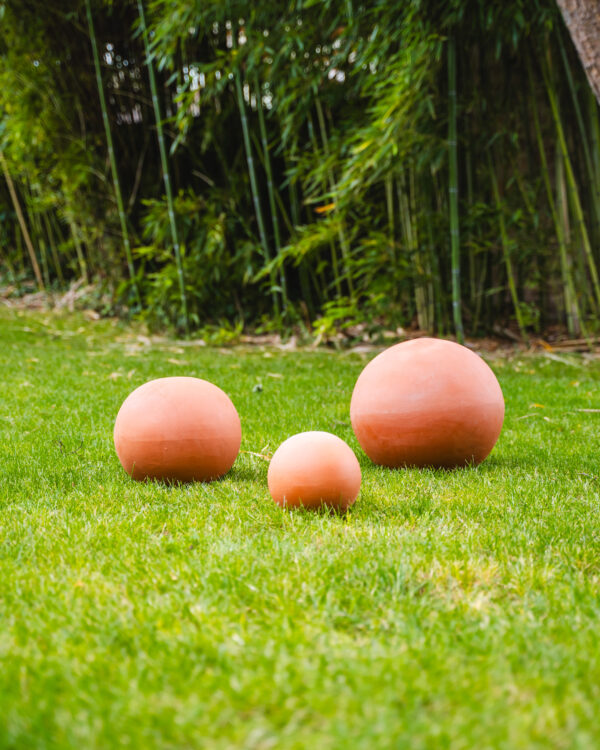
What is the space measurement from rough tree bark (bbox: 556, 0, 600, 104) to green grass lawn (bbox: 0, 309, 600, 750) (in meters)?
3.02

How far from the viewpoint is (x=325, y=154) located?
23.2ft

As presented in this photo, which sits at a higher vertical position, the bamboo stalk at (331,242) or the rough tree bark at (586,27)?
the rough tree bark at (586,27)

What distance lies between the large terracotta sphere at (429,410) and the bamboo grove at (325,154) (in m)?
3.05

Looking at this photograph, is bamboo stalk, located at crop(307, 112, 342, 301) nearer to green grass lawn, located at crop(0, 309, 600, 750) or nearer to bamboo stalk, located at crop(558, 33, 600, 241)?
bamboo stalk, located at crop(558, 33, 600, 241)

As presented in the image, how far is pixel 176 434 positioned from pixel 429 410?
100 centimetres

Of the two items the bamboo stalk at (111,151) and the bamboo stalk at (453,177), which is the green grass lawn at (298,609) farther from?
the bamboo stalk at (111,151)

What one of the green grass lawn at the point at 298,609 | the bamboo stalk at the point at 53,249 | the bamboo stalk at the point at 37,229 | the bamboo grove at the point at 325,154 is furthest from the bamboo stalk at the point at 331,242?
the bamboo stalk at the point at 37,229

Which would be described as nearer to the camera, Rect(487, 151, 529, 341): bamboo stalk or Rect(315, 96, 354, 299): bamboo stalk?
Rect(487, 151, 529, 341): bamboo stalk

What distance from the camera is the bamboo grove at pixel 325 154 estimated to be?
19.8ft

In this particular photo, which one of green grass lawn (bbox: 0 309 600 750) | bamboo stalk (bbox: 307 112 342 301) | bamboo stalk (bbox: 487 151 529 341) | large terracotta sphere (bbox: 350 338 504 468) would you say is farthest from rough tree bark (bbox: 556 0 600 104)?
green grass lawn (bbox: 0 309 600 750)

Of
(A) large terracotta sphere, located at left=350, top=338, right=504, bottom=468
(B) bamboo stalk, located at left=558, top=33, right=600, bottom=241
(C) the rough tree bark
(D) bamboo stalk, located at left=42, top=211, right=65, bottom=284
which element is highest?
(C) the rough tree bark

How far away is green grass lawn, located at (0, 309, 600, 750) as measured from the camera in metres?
1.16

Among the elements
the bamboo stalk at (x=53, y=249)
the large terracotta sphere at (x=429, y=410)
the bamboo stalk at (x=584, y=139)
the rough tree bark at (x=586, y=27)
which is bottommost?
the bamboo stalk at (x=53, y=249)

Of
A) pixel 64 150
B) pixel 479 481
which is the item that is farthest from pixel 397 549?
pixel 64 150
